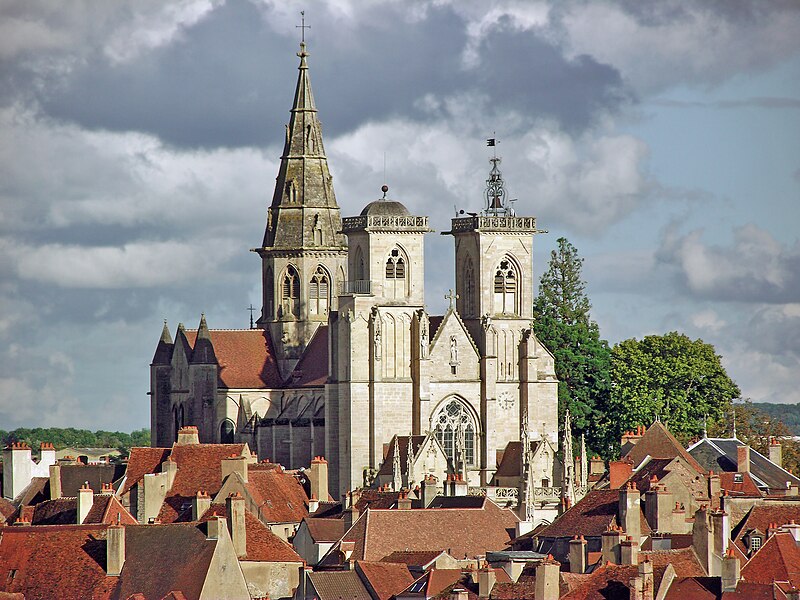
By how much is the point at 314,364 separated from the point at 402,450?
14750mm

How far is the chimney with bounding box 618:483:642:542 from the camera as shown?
85.2 meters

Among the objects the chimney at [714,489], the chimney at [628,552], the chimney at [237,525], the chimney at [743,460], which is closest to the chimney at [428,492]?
the chimney at [743,460]

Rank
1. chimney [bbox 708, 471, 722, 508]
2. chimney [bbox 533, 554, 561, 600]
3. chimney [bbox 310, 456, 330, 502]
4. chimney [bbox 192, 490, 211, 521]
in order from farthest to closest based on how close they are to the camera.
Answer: chimney [bbox 310, 456, 330, 502] → chimney [bbox 192, 490, 211, 521] → chimney [bbox 708, 471, 722, 508] → chimney [bbox 533, 554, 561, 600]

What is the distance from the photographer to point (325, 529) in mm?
100375

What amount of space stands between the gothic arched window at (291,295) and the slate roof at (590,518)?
5718 centimetres

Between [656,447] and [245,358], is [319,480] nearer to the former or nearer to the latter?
[656,447]

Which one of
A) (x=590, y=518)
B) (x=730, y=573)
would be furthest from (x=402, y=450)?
(x=730, y=573)

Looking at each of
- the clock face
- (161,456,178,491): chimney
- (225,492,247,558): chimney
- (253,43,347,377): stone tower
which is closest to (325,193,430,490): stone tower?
the clock face

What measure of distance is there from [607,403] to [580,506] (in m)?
53.9

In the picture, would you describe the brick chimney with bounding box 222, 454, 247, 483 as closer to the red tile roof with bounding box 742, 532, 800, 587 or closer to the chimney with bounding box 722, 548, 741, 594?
the red tile roof with bounding box 742, 532, 800, 587

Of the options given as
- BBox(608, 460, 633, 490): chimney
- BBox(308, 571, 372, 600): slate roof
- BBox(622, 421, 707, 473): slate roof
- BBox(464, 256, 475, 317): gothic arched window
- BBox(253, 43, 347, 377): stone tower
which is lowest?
BBox(308, 571, 372, 600): slate roof

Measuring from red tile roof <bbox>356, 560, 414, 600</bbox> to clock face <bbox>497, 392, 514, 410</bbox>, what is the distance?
46077 mm

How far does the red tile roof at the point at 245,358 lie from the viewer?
5630 inches

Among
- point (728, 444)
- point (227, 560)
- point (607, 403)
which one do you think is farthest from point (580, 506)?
point (607, 403)
